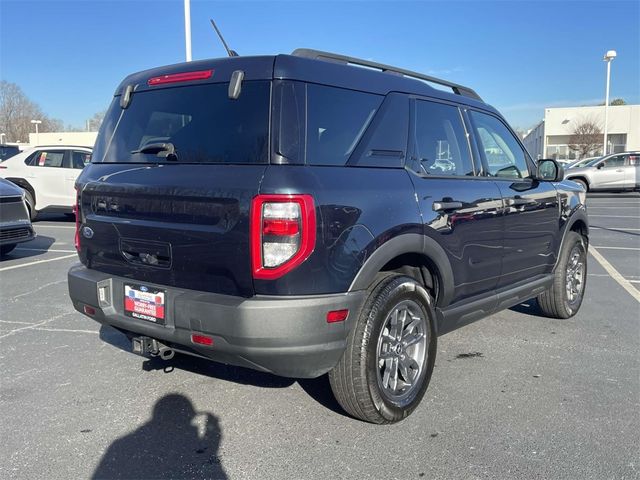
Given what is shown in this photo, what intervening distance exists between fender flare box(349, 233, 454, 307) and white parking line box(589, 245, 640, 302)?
383cm

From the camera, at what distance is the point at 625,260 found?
8805 mm

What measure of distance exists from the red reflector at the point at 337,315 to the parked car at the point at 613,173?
21222 millimetres

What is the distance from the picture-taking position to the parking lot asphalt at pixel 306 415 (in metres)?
2.86

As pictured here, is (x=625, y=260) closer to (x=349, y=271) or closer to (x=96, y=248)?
(x=349, y=271)

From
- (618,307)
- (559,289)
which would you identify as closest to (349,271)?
(559,289)

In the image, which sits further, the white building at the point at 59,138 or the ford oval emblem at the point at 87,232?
the white building at the point at 59,138

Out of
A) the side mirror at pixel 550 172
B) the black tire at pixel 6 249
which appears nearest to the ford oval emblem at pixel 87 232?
the side mirror at pixel 550 172

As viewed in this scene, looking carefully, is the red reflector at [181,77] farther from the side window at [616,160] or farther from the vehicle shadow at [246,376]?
the side window at [616,160]

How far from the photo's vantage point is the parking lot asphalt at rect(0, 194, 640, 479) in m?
2.86

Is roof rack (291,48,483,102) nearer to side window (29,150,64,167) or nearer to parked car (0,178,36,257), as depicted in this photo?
parked car (0,178,36,257)

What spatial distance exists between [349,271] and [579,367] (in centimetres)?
243

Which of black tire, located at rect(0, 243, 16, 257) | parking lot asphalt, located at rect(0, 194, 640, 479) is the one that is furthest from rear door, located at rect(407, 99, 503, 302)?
black tire, located at rect(0, 243, 16, 257)

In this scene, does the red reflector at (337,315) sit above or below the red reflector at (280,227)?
below

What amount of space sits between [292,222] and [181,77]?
129cm
